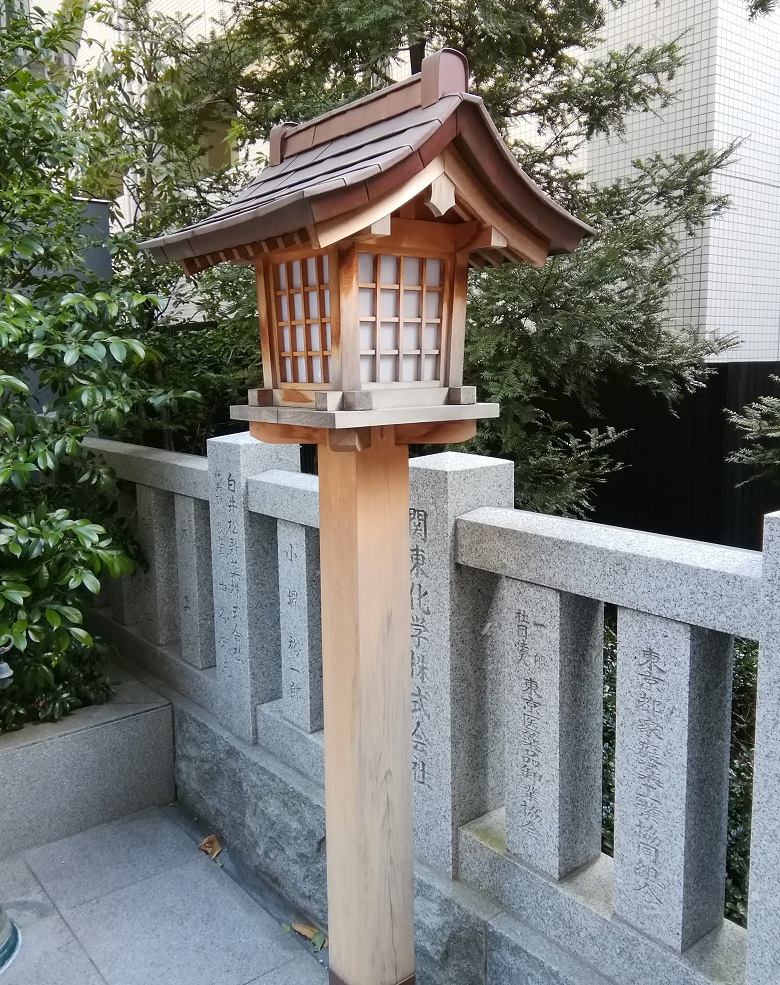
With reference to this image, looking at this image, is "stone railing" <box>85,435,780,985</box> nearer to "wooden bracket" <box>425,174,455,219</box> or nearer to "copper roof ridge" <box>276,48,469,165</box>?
"wooden bracket" <box>425,174,455,219</box>

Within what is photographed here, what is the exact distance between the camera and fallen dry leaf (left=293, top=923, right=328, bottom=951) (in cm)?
288

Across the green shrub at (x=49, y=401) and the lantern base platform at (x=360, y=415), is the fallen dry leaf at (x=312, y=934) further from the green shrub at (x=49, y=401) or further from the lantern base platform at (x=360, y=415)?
the lantern base platform at (x=360, y=415)

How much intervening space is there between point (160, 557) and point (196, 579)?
0.37 metres

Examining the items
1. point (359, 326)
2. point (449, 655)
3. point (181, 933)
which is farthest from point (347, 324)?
point (181, 933)

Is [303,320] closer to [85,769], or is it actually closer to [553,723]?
[553,723]

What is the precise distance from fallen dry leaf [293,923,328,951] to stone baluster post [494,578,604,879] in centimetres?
104

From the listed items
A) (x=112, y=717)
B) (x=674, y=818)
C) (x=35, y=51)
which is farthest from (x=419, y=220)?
(x=112, y=717)

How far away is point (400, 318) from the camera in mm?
1802

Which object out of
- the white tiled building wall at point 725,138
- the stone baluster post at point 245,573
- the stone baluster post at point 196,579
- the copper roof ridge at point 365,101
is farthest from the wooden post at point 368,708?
the white tiled building wall at point 725,138

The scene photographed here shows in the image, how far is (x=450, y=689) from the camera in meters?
2.37

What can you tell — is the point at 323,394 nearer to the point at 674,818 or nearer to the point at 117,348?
the point at 674,818

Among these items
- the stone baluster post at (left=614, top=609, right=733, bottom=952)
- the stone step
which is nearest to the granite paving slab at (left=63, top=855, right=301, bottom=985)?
the stone step

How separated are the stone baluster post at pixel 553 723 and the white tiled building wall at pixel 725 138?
209 inches

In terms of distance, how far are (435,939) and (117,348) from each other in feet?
7.91
